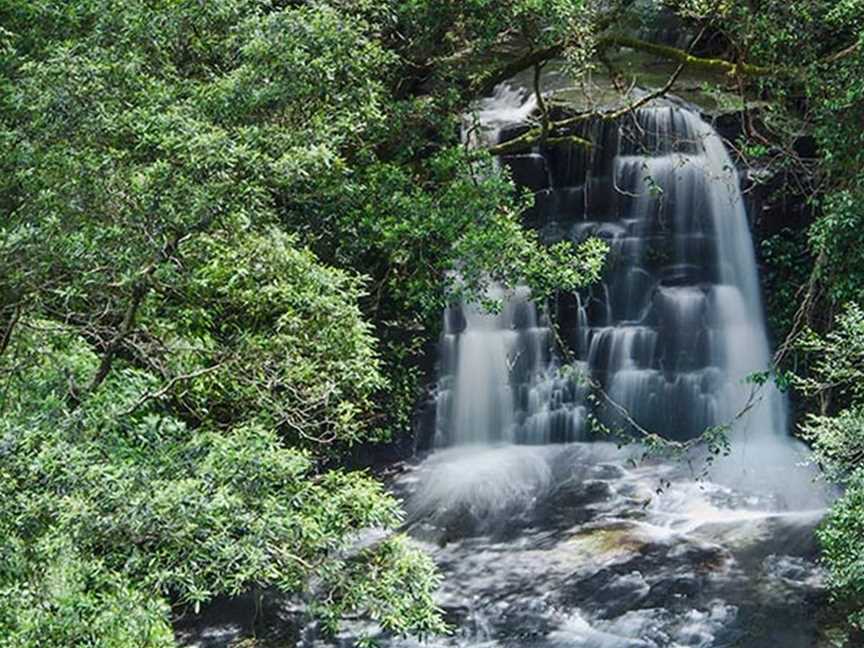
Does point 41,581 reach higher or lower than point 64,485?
lower

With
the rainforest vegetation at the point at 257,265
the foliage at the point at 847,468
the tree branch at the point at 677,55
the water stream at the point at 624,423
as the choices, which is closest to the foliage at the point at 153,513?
the rainforest vegetation at the point at 257,265

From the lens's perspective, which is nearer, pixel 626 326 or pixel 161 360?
pixel 161 360

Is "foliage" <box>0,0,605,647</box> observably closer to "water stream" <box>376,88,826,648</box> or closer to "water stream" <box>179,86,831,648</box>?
"water stream" <box>179,86,831,648</box>

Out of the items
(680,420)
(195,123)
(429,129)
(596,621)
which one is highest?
(429,129)

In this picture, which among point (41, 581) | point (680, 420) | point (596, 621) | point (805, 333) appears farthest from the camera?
point (680, 420)

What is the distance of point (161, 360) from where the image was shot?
6734mm

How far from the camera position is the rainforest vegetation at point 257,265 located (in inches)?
186

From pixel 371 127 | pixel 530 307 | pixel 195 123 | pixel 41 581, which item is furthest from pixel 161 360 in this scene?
pixel 530 307

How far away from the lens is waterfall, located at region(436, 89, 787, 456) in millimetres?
14180

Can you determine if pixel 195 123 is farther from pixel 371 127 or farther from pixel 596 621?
pixel 596 621

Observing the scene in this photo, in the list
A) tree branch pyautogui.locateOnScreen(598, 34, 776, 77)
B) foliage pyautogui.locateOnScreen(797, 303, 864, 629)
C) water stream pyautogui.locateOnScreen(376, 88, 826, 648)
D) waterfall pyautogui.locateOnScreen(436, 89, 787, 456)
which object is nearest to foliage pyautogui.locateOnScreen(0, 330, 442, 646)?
foliage pyautogui.locateOnScreen(797, 303, 864, 629)

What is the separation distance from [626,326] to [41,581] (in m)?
11.3

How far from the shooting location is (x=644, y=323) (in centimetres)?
1462

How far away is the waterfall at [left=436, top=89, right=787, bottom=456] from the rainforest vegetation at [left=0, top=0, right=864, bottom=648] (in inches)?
66.6
